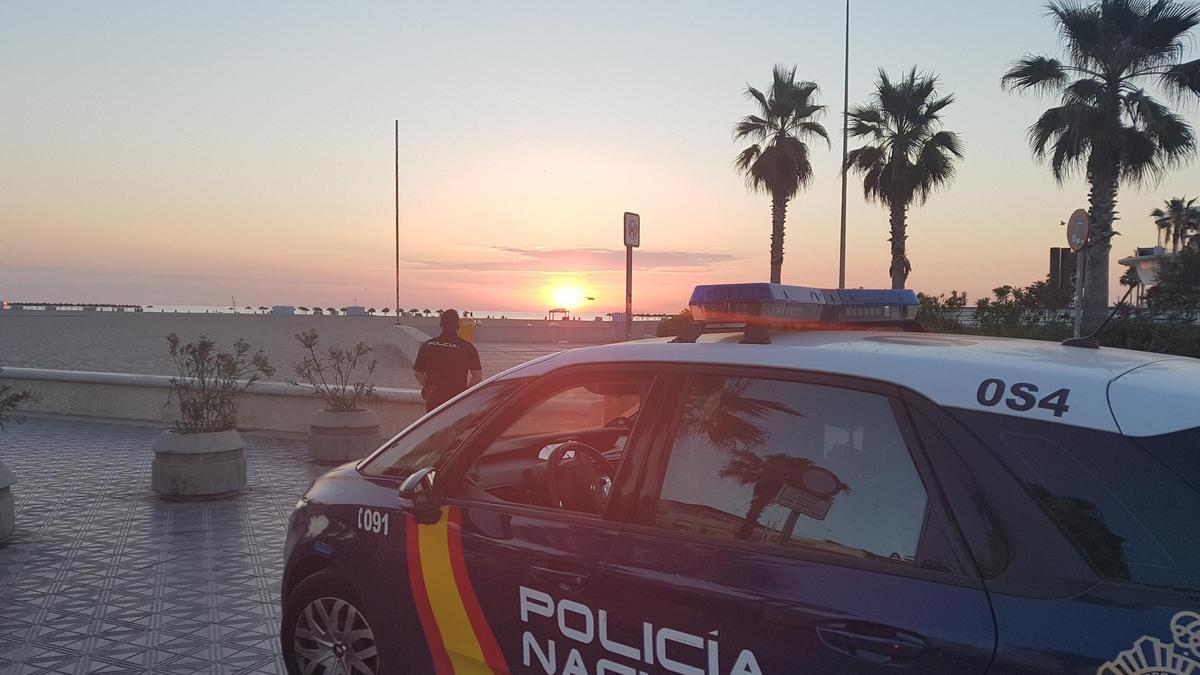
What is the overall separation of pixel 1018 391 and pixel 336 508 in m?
2.69

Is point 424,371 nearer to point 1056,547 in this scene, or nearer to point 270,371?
point 270,371

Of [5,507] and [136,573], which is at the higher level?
[5,507]

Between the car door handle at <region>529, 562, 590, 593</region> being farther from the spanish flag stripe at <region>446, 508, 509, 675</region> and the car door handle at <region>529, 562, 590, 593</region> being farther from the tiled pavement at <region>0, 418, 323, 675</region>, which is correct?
the tiled pavement at <region>0, 418, 323, 675</region>

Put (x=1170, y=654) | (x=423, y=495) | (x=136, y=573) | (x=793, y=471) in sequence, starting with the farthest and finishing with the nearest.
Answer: (x=136, y=573) → (x=423, y=495) → (x=793, y=471) → (x=1170, y=654)

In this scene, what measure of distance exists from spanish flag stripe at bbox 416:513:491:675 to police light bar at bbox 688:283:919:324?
1.22 metres

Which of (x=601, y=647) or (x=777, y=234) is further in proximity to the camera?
(x=777, y=234)

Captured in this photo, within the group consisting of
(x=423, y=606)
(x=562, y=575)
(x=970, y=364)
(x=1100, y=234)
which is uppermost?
(x=1100, y=234)

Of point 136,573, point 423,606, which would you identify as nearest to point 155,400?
point 136,573

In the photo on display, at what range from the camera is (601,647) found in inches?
103

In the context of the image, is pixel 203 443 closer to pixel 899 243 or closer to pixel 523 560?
pixel 523 560

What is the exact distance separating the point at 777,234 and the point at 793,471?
118 feet

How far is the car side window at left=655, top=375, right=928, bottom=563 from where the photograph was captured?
221 centimetres

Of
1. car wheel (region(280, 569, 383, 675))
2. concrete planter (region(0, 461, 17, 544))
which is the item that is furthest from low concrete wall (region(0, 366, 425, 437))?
car wheel (region(280, 569, 383, 675))

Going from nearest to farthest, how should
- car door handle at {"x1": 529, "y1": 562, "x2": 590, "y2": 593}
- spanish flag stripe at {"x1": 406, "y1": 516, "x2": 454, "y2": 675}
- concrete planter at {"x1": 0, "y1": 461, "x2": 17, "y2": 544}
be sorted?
car door handle at {"x1": 529, "y1": 562, "x2": 590, "y2": 593}, spanish flag stripe at {"x1": 406, "y1": 516, "x2": 454, "y2": 675}, concrete planter at {"x1": 0, "y1": 461, "x2": 17, "y2": 544}
